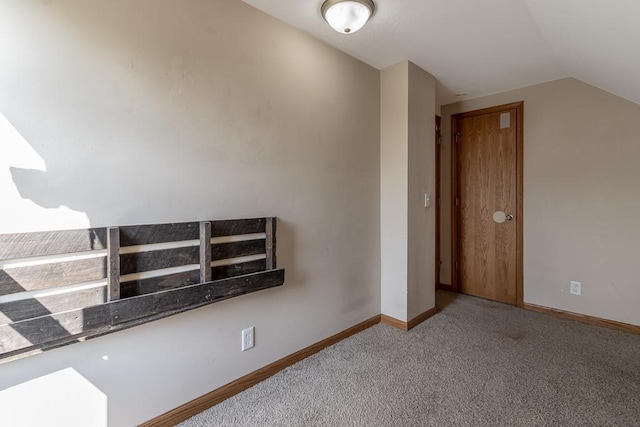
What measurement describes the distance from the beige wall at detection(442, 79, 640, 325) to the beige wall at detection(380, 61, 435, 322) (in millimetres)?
1165

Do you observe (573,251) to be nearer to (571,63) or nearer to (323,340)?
(571,63)

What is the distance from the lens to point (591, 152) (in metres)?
2.72

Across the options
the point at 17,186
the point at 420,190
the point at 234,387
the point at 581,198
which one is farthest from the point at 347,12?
the point at 581,198

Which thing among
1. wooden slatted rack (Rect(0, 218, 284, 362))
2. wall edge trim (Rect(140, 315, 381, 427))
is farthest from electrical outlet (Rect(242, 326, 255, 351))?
wooden slatted rack (Rect(0, 218, 284, 362))

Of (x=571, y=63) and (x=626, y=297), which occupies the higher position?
(x=571, y=63)

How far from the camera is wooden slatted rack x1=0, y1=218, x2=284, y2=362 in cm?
110

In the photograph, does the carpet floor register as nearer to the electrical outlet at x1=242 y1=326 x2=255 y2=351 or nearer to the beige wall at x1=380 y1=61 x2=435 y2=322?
the electrical outlet at x1=242 y1=326 x2=255 y2=351

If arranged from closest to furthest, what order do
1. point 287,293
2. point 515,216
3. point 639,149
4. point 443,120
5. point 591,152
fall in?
point 287,293, point 639,149, point 591,152, point 515,216, point 443,120

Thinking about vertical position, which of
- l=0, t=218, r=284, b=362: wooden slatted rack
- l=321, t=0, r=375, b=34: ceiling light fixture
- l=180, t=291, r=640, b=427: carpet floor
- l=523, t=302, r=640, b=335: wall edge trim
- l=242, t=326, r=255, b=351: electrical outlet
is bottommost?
l=180, t=291, r=640, b=427: carpet floor

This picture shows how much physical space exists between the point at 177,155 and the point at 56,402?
1145 millimetres

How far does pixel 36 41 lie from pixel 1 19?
0.10 m

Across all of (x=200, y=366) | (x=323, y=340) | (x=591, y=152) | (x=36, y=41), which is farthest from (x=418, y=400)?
(x=591, y=152)

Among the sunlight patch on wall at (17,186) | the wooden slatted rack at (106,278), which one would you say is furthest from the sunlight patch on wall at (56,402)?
the sunlight patch on wall at (17,186)

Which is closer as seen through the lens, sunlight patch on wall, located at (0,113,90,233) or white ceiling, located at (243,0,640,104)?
sunlight patch on wall, located at (0,113,90,233)
